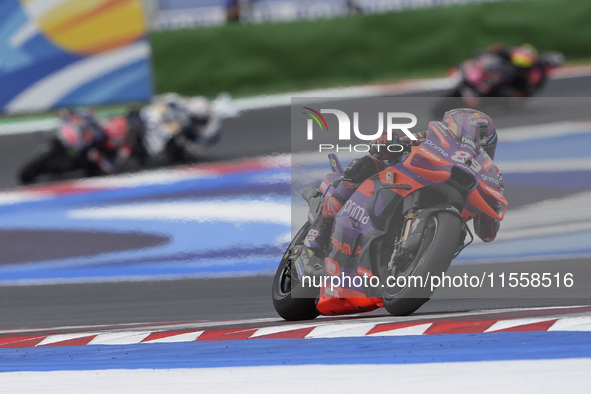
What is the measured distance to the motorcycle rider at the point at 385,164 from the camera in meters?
4.20

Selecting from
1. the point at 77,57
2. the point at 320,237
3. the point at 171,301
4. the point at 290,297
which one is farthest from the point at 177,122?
the point at 320,237

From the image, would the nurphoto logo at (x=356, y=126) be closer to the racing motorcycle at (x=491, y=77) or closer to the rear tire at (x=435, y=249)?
the rear tire at (x=435, y=249)

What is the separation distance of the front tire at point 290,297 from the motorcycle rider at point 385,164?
15 cm

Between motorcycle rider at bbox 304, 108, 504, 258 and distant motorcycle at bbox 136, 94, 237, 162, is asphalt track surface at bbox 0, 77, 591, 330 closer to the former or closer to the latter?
motorcycle rider at bbox 304, 108, 504, 258

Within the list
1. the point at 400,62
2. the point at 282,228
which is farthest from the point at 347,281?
the point at 400,62

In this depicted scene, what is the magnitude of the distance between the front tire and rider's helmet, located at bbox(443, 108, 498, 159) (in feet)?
2.70

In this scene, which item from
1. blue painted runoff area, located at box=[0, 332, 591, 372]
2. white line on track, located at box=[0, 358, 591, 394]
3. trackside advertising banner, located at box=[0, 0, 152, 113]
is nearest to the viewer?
white line on track, located at box=[0, 358, 591, 394]

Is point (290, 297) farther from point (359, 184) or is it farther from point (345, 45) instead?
point (345, 45)

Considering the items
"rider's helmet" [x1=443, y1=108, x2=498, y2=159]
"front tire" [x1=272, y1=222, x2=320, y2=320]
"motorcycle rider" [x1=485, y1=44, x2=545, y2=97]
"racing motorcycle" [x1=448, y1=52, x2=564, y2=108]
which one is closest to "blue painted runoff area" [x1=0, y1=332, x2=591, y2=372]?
"front tire" [x1=272, y1=222, x2=320, y2=320]

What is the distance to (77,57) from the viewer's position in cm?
1182

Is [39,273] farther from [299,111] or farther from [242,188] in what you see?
[299,111]

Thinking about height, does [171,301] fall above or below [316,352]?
below

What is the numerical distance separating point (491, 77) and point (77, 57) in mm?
4835

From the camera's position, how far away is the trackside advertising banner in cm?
1165
